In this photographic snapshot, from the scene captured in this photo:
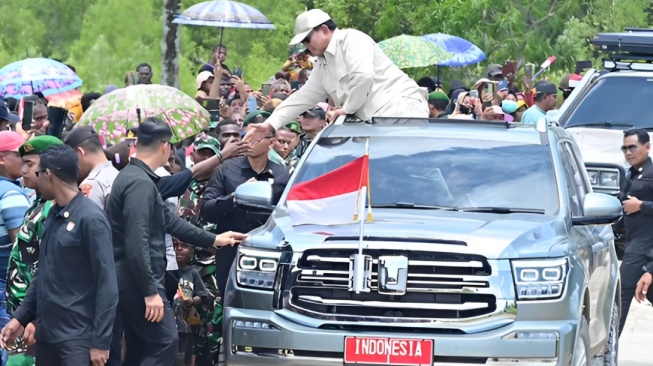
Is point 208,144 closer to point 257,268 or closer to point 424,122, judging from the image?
point 424,122

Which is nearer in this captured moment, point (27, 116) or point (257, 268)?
point (257, 268)

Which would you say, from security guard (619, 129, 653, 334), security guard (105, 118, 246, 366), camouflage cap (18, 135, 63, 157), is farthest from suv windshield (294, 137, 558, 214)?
security guard (619, 129, 653, 334)

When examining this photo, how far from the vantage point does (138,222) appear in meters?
9.00

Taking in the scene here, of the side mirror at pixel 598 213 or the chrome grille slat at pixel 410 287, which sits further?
the side mirror at pixel 598 213

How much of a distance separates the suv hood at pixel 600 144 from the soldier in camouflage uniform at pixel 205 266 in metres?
5.12

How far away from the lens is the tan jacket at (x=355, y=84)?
37.8ft

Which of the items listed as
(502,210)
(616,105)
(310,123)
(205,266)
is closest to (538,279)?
(502,210)

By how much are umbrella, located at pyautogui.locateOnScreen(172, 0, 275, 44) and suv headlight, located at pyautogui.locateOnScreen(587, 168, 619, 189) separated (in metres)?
8.38

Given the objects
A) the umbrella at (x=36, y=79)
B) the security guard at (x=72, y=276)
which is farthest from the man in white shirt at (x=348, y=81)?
the umbrella at (x=36, y=79)

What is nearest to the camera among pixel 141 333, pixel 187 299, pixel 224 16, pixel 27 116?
pixel 141 333

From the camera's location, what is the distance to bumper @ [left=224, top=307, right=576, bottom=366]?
8.30 metres

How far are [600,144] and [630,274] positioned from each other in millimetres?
3924

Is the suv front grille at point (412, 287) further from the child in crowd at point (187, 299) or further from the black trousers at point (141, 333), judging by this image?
the child in crowd at point (187, 299)

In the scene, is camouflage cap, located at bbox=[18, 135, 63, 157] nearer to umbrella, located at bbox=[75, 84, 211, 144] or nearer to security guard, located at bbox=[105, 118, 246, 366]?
security guard, located at bbox=[105, 118, 246, 366]
